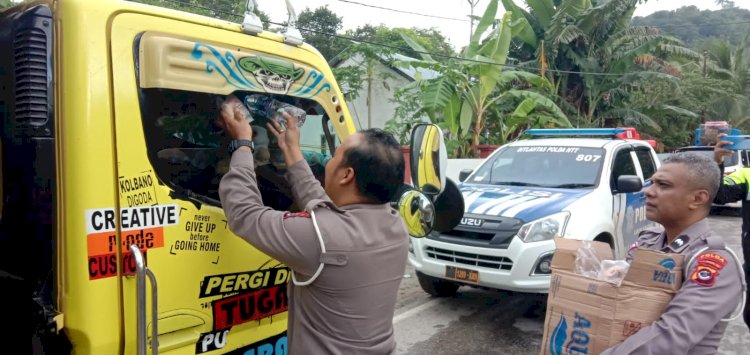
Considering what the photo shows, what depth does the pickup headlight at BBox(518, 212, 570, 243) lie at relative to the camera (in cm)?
495

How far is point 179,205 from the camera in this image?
70.2 inches

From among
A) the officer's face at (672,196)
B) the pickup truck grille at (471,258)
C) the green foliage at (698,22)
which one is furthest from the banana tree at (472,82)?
the green foliage at (698,22)

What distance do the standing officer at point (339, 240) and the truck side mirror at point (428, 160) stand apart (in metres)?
0.36

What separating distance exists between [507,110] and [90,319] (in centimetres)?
1442

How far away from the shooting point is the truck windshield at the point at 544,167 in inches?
234

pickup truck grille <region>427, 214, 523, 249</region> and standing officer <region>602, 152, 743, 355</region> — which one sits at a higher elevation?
standing officer <region>602, 152, 743, 355</region>

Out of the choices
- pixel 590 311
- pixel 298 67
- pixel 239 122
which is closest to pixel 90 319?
pixel 239 122

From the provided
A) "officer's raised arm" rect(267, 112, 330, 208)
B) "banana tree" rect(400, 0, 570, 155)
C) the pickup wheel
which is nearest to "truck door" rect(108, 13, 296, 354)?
"officer's raised arm" rect(267, 112, 330, 208)

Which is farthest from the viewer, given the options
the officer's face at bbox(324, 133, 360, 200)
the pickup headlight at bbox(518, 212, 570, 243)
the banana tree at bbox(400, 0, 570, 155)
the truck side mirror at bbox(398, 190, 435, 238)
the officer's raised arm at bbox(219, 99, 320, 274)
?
the banana tree at bbox(400, 0, 570, 155)

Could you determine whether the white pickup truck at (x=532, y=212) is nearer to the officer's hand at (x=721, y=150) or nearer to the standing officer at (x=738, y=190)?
the standing officer at (x=738, y=190)

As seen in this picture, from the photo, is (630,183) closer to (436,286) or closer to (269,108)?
(436,286)

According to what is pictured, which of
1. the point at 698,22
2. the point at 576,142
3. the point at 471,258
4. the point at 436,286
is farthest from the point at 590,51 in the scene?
the point at 698,22

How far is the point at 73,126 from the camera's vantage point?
1545 millimetres

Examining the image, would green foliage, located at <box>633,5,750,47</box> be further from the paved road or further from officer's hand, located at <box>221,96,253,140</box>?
officer's hand, located at <box>221,96,253,140</box>
